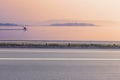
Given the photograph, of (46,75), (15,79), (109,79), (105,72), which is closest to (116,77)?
(109,79)

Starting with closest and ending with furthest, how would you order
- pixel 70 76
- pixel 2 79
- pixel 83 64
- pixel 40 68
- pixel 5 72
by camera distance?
pixel 2 79
pixel 70 76
pixel 5 72
pixel 40 68
pixel 83 64

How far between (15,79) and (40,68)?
2337 mm

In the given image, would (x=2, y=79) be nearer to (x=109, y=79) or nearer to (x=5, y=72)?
(x=5, y=72)

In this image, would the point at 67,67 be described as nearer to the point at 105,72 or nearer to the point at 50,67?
the point at 50,67

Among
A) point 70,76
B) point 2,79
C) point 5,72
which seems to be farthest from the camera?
point 5,72

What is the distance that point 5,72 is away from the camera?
10.2 metres

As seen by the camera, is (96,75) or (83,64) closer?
(96,75)

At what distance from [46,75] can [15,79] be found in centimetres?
101

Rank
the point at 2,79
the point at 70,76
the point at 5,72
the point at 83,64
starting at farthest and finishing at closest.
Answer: the point at 83,64 → the point at 5,72 → the point at 70,76 → the point at 2,79

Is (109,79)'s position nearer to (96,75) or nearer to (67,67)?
(96,75)

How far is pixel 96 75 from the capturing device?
9.76 meters

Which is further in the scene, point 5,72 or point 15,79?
point 5,72

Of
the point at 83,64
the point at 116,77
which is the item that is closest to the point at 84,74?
the point at 116,77

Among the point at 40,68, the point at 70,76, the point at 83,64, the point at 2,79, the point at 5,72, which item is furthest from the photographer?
the point at 83,64
